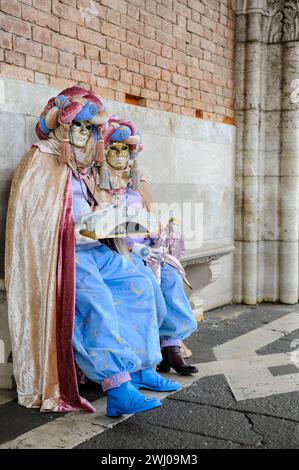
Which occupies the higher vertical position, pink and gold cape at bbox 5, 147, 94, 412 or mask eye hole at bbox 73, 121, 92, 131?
mask eye hole at bbox 73, 121, 92, 131

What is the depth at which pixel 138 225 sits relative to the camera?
393cm

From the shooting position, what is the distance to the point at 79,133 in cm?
→ 386

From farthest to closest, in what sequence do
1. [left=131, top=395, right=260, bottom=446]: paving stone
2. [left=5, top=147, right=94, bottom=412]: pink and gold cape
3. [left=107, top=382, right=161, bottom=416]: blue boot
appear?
[left=5, top=147, right=94, bottom=412]: pink and gold cape, [left=107, top=382, right=161, bottom=416]: blue boot, [left=131, top=395, right=260, bottom=446]: paving stone

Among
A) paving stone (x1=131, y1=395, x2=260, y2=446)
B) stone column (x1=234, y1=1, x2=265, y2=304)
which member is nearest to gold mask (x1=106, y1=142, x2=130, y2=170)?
paving stone (x1=131, y1=395, x2=260, y2=446)

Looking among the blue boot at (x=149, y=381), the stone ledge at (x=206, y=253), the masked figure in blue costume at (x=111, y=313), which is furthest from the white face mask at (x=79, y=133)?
the stone ledge at (x=206, y=253)

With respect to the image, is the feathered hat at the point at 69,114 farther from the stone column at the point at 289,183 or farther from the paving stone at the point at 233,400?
the stone column at the point at 289,183

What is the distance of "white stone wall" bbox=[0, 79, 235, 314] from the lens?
3992mm

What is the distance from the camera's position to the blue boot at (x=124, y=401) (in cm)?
338

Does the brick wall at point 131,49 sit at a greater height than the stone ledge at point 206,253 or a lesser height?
greater

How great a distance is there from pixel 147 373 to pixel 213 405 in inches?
17.9

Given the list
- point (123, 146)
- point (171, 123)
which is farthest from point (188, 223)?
point (123, 146)

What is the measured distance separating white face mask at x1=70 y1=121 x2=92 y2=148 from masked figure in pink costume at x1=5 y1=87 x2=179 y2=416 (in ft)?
0.06

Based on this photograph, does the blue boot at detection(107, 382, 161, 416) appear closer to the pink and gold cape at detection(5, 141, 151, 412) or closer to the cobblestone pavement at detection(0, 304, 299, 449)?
the cobblestone pavement at detection(0, 304, 299, 449)

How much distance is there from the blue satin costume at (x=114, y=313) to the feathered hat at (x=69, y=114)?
0.81 ft
